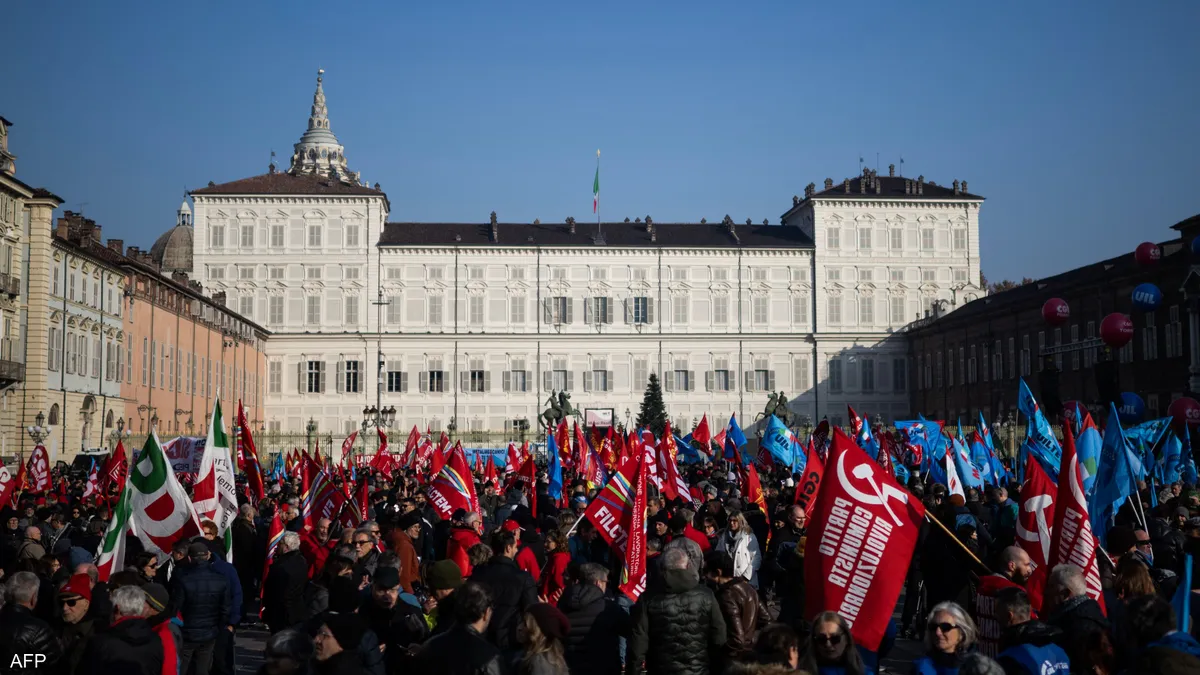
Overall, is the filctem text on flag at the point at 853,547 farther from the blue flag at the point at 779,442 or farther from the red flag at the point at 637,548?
the blue flag at the point at 779,442

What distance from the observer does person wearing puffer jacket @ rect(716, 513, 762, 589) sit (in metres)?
10.2

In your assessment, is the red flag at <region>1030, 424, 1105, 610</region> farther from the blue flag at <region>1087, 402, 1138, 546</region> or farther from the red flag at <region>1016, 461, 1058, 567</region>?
the blue flag at <region>1087, 402, 1138, 546</region>

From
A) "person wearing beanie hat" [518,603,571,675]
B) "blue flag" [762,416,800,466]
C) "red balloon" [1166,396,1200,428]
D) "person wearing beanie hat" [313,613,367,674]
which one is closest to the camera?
"person wearing beanie hat" [313,613,367,674]

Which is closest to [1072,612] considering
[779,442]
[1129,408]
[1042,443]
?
[1042,443]

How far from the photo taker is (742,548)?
10234mm

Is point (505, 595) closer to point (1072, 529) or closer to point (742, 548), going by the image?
point (742, 548)

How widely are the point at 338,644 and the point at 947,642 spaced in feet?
8.44

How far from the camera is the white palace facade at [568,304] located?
7406cm

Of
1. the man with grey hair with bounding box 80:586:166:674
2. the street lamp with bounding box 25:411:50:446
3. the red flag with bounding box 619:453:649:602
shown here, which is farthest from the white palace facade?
the man with grey hair with bounding box 80:586:166:674

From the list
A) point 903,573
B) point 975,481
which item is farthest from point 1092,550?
point 975,481

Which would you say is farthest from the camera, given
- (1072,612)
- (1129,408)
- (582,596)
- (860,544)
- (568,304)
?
(568,304)

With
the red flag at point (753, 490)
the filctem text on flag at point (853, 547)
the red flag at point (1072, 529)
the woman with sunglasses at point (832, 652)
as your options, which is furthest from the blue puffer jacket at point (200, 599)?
the red flag at point (753, 490)

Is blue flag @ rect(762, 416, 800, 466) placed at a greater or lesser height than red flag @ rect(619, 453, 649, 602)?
greater

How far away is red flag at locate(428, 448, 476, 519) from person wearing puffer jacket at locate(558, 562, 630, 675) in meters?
7.48
